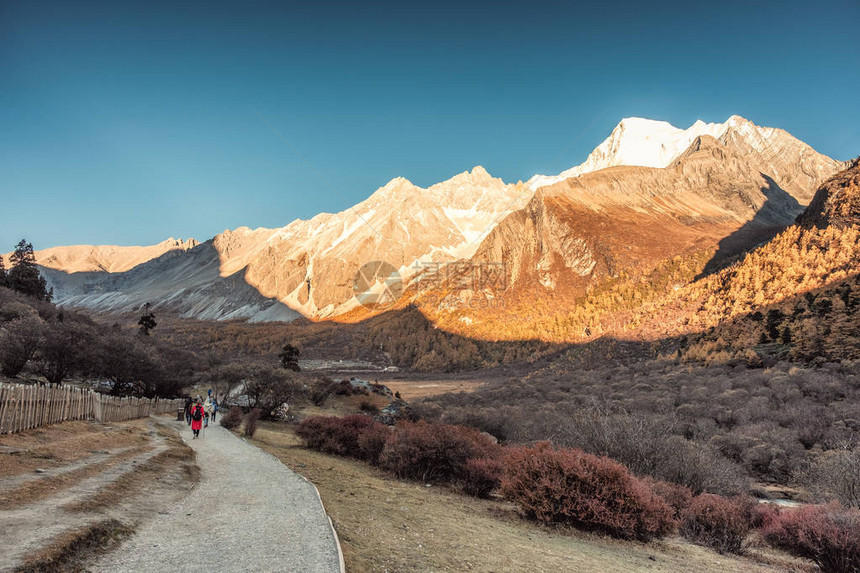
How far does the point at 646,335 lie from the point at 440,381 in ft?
117

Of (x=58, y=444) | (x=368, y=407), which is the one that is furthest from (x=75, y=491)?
(x=368, y=407)

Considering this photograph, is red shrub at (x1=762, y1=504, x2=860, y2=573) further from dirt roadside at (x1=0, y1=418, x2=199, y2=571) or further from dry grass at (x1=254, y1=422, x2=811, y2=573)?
dirt roadside at (x1=0, y1=418, x2=199, y2=571)

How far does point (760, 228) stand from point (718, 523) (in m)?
106

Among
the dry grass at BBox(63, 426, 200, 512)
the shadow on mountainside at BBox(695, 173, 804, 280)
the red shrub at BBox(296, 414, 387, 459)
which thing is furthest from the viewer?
the shadow on mountainside at BBox(695, 173, 804, 280)

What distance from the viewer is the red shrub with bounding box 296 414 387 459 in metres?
18.1

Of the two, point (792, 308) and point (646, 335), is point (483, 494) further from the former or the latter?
point (646, 335)

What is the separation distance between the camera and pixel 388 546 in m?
6.19

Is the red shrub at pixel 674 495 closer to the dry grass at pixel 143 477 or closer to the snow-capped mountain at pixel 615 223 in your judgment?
the dry grass at pixel 143 477

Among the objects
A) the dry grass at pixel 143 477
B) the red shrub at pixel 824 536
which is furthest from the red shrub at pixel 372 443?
the red shrub at pixel 824 536

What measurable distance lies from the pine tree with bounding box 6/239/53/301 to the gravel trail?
74187 millimetres

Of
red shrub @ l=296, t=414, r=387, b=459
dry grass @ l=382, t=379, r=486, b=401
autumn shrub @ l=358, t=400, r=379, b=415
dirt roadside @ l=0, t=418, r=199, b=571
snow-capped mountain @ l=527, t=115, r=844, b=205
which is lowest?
dry grass @ l=382, t=379, r=486, b=401

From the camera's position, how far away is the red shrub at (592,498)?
28.5 ft

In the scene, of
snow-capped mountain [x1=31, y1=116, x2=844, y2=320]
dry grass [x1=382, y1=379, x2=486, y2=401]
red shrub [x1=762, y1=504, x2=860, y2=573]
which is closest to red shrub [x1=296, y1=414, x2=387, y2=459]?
red shrub [x1=762, y1=504, x2=860, y2=573]

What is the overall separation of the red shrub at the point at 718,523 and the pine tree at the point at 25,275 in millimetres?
82934
